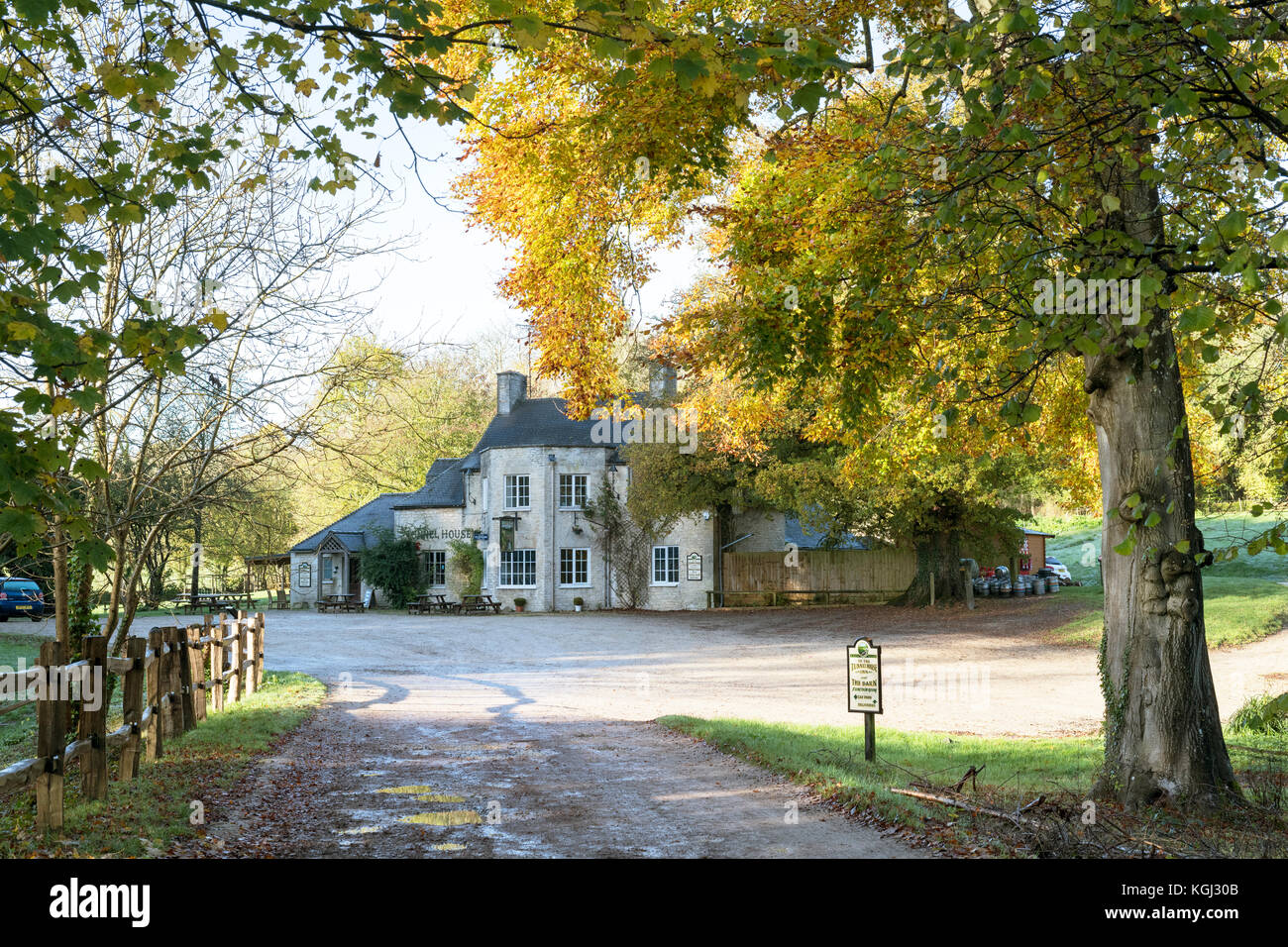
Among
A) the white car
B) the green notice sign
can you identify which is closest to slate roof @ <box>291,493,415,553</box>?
the white car

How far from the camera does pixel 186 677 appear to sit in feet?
37.9

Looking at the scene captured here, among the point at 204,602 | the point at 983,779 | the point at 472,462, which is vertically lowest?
the point at 204,602

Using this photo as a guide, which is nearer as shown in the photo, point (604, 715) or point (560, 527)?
point (604, 715)

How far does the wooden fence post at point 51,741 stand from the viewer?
22.9 feet

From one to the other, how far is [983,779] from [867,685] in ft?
4.51

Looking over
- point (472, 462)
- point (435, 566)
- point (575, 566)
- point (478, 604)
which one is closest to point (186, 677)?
point (478, 604)

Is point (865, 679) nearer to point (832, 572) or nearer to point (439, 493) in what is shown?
point (832, 572)

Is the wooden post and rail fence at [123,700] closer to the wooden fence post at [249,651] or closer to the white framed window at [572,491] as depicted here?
the wooden fence post at [249,651]

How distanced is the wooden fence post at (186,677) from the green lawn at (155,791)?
0.64ft

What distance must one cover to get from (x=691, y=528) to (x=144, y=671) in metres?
32.0

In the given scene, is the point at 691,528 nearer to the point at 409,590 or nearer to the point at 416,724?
the point at 409,590

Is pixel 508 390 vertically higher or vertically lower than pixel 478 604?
higher
